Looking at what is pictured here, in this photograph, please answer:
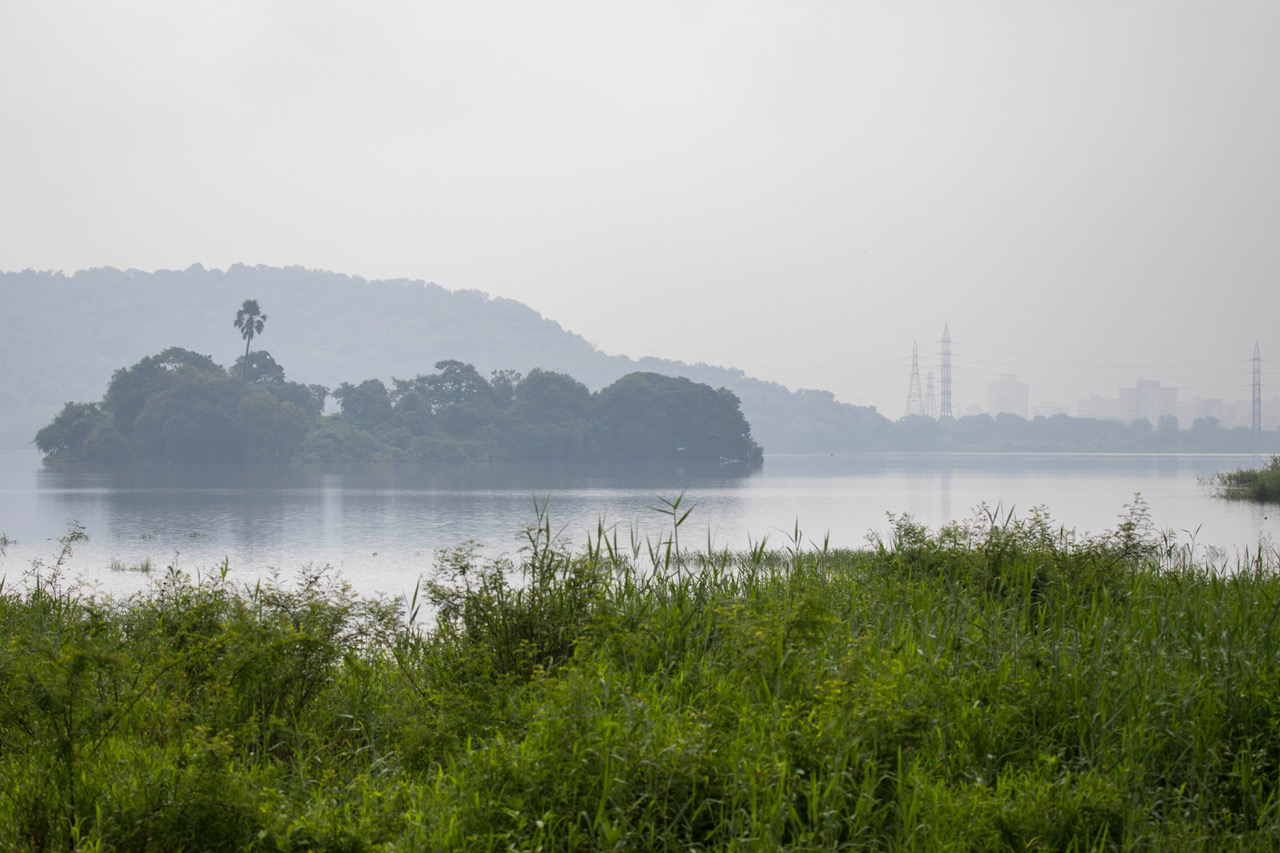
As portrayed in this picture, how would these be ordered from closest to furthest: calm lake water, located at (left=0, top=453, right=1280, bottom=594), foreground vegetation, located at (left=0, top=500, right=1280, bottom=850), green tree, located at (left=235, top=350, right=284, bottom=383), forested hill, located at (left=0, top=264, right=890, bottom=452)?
foreground vegetation, located at (left=0, top=500, right=1280, bottom=850) → calm lake water, located at (left=0, top=453, right=1280, bottom=594) → green tree, located at (left=235, top=350, right=284, bottom=383) → forested hill, located at (left=0, top=264, right=890, bottom=452)

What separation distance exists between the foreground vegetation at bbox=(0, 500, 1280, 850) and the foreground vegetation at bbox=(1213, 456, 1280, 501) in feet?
121

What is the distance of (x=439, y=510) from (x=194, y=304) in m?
181

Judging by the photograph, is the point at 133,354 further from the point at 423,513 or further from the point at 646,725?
the point at 646,725

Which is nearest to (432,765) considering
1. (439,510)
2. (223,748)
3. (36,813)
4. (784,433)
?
(223,748)

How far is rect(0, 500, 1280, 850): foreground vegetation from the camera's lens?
129 inches

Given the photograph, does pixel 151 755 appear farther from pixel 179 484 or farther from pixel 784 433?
pixel 784 433

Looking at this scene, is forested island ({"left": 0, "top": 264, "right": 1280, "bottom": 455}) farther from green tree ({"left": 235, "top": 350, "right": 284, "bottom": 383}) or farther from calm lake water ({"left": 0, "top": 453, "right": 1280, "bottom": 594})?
A: calm lake water ({"left": 0, "top": 453, "right": 1280, "bottom": 594})

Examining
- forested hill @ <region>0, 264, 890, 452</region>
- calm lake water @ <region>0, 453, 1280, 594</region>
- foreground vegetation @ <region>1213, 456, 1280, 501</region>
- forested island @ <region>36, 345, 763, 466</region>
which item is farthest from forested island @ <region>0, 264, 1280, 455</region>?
foreground vegetation @ <region>1213, 456, 1280, 501</region>

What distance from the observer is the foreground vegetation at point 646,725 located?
10.7 ft

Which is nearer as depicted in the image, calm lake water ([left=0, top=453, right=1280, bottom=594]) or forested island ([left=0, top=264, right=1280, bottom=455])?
calm lake water ([left=0, top=453, right=1280, bottom=594])

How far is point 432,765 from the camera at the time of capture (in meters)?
3.95

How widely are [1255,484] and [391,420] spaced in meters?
74.1

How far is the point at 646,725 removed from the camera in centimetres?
359

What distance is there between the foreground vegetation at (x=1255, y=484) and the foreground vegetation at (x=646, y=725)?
121 ft
